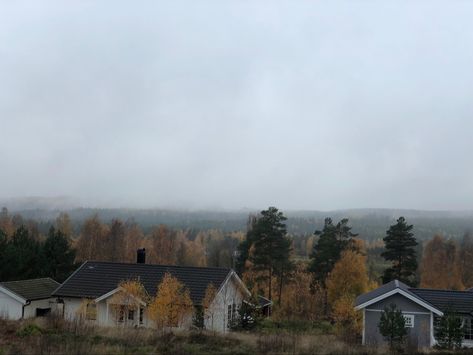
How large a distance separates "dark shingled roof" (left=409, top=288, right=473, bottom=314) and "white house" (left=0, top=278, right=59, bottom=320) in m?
20.8

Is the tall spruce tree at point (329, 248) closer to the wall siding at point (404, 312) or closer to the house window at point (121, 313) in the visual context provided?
the wall siding at point (404, 312)

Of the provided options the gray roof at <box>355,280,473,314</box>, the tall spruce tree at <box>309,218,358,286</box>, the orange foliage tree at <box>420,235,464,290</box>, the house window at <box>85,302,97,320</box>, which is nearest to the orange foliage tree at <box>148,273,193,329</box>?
the house window at <box>85,302,97,320</box>

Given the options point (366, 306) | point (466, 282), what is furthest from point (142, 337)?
point (466, 282)

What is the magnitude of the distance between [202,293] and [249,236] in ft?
Answer: 59.5

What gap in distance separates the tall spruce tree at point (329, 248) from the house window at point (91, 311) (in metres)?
19.3

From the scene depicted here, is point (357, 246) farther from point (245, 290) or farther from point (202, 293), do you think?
point (202, 293)

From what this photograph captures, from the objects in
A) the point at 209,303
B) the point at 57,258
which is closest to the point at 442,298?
the point at 209,303

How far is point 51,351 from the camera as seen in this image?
14273 mm

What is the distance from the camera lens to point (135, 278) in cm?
2694

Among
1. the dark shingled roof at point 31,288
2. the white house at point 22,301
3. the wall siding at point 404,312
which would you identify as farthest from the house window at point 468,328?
the dark shingled roof at point 31,288

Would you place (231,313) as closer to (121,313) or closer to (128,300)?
(128,300)

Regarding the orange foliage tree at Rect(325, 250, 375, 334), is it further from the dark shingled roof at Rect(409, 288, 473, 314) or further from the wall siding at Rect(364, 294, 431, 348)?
the wall siding at Rect(364, 294, 431, 348)

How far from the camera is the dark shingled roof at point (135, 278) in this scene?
26.2m

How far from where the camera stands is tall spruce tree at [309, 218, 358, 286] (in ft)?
128
